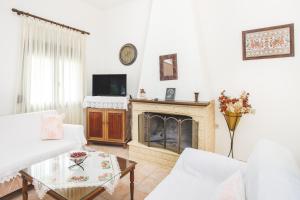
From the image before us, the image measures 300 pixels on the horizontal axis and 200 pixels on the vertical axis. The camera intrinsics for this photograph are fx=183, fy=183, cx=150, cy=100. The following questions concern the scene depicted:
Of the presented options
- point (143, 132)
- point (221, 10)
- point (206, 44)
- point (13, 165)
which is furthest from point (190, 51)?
point (13, 165)

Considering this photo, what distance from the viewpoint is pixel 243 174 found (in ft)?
4.32

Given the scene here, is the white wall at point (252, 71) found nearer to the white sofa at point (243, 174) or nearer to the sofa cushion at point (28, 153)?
the white sofa at point (243, 174)

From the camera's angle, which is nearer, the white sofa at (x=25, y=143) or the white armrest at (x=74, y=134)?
the white sofa at (x=25, y=143)

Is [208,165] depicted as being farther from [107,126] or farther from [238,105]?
[107,126]

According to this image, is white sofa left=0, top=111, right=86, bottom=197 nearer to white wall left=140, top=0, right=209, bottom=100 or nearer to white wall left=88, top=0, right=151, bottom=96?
white wall left=140, top=0, right=209, bottom=100

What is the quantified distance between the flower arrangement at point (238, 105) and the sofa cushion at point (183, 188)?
1208 mm

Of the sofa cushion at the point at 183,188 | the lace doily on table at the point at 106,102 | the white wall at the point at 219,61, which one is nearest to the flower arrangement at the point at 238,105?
the white wall at the point at 219,61

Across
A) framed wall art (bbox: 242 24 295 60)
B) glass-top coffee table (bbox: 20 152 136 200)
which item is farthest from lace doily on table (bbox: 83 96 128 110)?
framed wall art (bbox: 242 24 295 60)

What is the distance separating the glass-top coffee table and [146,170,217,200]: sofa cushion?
422 mm

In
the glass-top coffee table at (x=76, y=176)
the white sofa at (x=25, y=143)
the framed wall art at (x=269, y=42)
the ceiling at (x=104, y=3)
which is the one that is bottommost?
the glass-top coffee table at (x=76, y=176)

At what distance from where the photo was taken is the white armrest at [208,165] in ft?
5.22

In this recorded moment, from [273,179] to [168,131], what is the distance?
84.1 inches

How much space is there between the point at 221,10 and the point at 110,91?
2517 millimetres

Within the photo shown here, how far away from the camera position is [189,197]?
4.69 ft
